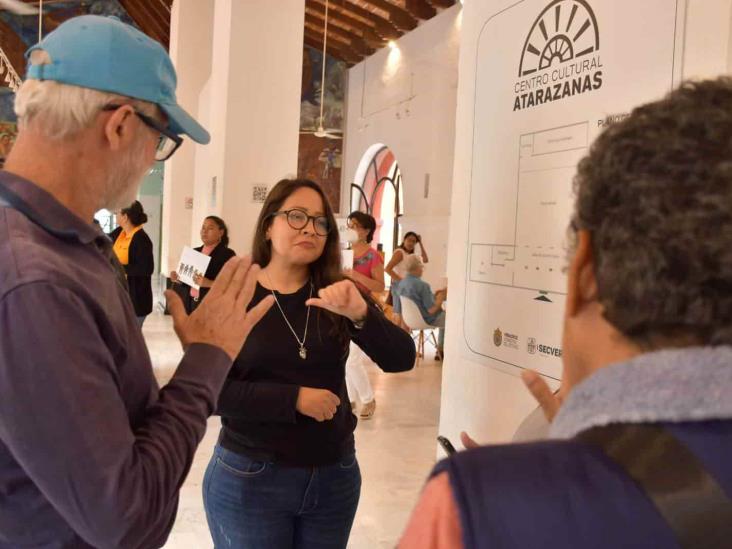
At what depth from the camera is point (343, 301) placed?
Answer: 73.8 inches

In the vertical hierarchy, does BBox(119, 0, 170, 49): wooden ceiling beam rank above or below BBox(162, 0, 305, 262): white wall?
above

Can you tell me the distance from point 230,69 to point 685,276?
602 centimetres

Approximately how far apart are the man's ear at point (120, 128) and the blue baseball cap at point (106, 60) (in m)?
0.03

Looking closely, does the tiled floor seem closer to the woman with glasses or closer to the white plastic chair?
the white plastic chair

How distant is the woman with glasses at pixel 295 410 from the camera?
1.83m

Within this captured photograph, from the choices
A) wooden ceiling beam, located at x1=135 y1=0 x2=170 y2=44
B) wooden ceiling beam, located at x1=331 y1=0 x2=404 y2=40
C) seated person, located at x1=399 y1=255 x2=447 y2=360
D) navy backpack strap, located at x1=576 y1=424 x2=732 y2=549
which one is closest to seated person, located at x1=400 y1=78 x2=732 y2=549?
navy backpack strap, located at x1=576 y1=424 x2=732 y2=549

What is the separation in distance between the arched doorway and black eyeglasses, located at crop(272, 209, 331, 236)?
1294cm

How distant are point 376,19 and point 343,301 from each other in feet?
44.3

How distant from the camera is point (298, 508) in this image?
1.86 metres

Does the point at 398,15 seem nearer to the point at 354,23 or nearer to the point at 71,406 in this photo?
the point at 354,23

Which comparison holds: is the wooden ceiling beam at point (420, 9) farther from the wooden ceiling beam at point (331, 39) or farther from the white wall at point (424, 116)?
the wooden ceiling beam at point (331, 39)

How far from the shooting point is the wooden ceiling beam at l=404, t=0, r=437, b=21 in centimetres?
1243

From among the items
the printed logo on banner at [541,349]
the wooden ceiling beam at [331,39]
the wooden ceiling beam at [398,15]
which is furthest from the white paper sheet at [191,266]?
the wooden ceiling beam at [331,39]

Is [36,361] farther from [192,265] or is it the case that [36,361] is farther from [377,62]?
[377,62]
